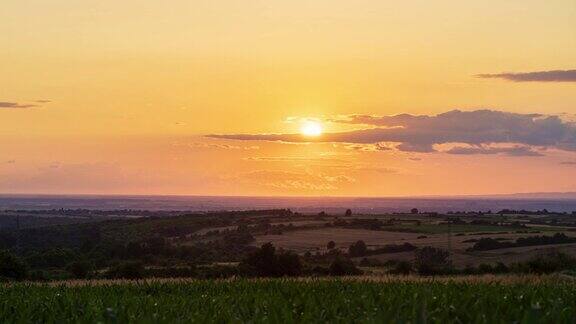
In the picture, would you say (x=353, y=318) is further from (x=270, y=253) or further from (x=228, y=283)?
(x=270, y=253)

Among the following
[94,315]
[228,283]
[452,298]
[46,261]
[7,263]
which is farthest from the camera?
[46,261]

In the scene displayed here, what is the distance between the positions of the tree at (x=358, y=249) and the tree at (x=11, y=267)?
5222cm

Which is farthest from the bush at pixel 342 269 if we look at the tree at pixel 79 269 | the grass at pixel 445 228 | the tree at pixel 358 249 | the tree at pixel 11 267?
the grass at pixel 445 228

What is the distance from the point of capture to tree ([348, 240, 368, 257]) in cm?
10038

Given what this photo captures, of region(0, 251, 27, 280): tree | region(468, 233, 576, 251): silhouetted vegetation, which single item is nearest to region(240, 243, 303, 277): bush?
region(0, 251, 27, 280): tree

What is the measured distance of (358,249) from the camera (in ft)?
337

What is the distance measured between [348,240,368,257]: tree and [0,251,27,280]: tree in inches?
2056

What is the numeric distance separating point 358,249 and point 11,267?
57.3 metres

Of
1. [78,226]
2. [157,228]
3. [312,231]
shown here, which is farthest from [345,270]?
[78,226]

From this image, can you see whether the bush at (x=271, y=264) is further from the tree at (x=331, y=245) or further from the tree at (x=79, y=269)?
the tree at (x=331, y=245)

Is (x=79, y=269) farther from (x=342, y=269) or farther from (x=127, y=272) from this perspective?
(x=342, y=269)

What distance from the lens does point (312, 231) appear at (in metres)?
133

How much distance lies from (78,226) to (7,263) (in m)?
91.4

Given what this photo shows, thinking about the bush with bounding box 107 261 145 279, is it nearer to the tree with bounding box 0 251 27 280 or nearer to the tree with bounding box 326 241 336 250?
the tree with bounding box 0 251 27 280
